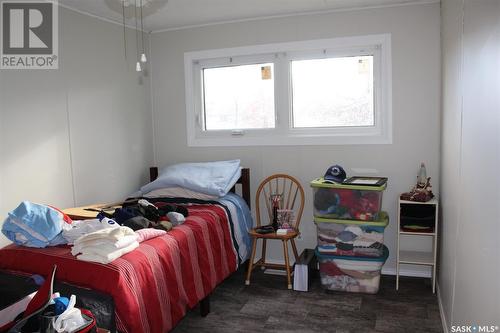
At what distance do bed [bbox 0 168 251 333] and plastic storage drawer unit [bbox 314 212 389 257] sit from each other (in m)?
0.76

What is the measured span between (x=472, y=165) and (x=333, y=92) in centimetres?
207

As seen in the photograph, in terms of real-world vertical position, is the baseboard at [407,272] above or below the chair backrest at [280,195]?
below

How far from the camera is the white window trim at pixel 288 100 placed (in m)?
3.69

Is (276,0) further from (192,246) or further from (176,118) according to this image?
(192,246)

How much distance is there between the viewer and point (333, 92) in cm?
392

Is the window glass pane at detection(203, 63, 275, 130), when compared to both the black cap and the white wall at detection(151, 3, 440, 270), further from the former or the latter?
the black cap

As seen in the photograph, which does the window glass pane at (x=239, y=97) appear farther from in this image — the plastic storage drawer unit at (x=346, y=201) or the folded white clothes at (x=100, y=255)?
the folded white clothes at (x=100, y=255)

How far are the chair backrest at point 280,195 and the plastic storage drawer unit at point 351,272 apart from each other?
0.53m

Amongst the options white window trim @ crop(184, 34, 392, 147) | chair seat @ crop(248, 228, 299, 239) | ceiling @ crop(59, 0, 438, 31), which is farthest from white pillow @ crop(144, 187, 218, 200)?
ceiling @ crop(59, 0, 438, 31)

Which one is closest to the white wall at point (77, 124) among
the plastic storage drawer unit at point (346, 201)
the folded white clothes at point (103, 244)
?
the folded white clothes at point (103, 244)

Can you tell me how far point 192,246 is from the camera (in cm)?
294

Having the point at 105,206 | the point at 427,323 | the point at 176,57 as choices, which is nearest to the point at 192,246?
the point at 105,206

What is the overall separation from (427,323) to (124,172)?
2861mm

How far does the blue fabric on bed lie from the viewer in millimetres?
3666
